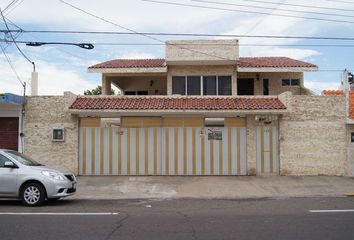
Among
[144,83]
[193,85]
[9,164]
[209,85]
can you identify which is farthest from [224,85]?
[9,164]

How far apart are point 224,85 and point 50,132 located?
904 centimetres

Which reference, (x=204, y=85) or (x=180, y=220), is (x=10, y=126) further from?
(x=180, y=220)

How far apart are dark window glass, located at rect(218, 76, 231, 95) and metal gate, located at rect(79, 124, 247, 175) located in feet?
12.7

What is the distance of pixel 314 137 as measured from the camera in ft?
62.4

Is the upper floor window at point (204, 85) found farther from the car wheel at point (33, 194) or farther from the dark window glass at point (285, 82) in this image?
the car wheel at point (33, 194)

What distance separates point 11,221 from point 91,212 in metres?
2.05

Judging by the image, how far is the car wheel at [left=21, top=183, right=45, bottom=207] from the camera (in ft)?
38.5

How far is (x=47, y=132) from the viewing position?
19109 mm

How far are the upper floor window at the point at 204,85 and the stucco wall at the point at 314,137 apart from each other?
4399 millimetres

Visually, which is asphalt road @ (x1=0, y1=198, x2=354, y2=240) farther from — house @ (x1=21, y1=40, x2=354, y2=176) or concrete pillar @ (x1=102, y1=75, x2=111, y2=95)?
concrete pillar @ (x1=102, y1=75, x2=111, y2=95)

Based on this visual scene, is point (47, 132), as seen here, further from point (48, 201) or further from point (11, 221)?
point (11, 221)

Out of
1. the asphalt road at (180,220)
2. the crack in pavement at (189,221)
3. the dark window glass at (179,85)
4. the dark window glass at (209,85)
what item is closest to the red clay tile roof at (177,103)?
the dark window glass at (209,85)

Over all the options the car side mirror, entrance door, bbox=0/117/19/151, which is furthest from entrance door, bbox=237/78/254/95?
the car side mirror

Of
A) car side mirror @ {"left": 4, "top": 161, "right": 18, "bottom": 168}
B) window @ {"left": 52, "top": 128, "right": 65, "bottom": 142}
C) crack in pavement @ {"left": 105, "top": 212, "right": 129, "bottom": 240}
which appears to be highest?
window @ {"left": 52, "top": 128, "right": 65, "bottom": 142}
